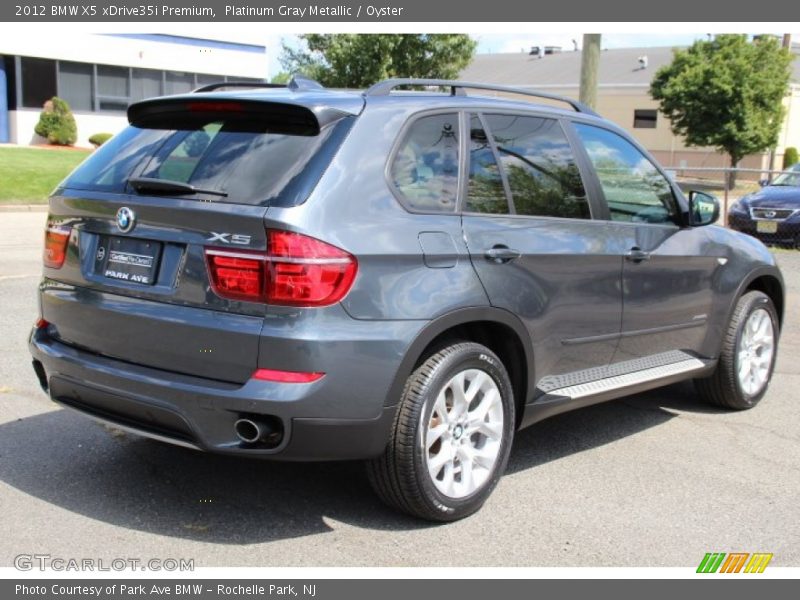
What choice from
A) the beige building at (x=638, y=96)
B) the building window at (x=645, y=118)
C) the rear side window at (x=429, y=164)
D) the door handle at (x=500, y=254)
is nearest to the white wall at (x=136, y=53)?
the beige building at (x=638, y=96)

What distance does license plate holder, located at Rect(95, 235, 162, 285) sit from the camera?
393 centimetres

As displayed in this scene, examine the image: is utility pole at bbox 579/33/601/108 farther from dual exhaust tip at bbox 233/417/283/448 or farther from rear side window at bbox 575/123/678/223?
dual exhaust tip at bbox 233/417/283/448

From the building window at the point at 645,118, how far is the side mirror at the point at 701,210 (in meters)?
41.6

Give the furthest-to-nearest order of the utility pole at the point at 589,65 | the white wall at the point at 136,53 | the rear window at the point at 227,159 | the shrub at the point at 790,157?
1. the shrub at the point at 790,157
2. the white wall at the point at 136,53
3. the utility pole at the point at 589,65
4. the rear window at the point at 227,159

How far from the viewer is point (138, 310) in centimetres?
393

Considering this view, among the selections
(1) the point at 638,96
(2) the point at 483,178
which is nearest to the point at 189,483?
(2) the point at 483,178

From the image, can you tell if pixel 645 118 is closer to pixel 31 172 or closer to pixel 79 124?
pixel 79 124

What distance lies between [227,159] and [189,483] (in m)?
1.60

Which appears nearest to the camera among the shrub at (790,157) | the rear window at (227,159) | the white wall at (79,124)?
the rear window at (227,159)

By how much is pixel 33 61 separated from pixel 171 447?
30.2 meters

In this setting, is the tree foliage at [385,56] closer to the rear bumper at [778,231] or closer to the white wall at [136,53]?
the white wall at [136,53]

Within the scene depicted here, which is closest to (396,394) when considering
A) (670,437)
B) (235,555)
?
(235,555)

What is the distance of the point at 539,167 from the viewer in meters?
4.77

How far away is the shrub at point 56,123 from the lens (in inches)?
1212
